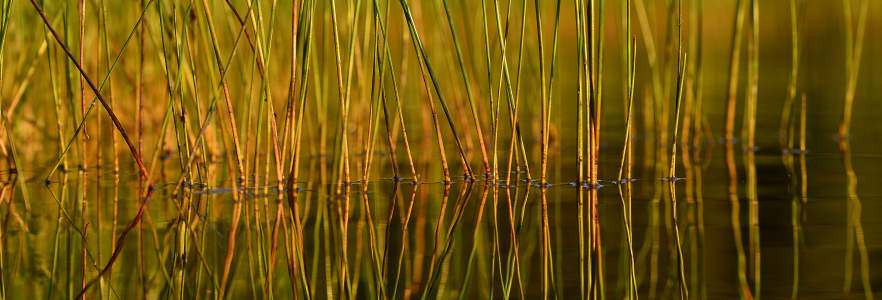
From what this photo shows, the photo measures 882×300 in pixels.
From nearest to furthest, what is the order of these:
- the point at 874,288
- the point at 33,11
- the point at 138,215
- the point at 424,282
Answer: the point at 874,288 < the point at 424,282 < the point at 138,215 < the point at 33,11

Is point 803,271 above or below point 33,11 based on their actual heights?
below

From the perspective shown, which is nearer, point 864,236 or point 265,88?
point 864,236

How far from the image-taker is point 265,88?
66.3 inches

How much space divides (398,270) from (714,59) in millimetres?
5162

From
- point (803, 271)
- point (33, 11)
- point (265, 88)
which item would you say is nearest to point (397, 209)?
point (265, 88)

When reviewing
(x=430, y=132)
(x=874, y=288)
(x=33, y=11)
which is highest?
(x=33, y=11)

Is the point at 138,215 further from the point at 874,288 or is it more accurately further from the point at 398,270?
the point at 874,288

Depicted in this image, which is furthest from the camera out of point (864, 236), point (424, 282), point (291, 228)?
point (291, 228)

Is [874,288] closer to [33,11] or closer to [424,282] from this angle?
[424,282]

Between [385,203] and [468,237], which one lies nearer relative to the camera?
[468,237]

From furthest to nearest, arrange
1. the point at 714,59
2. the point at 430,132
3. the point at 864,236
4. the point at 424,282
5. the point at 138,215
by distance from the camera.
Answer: the point at 714,59 → the point at 430,132 → the point at 138,215 → the point at 864,236 → the point at 424,282

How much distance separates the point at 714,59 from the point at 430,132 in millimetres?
3374

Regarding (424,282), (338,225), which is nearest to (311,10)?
(338,225)

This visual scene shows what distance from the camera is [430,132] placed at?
3.29 metres
